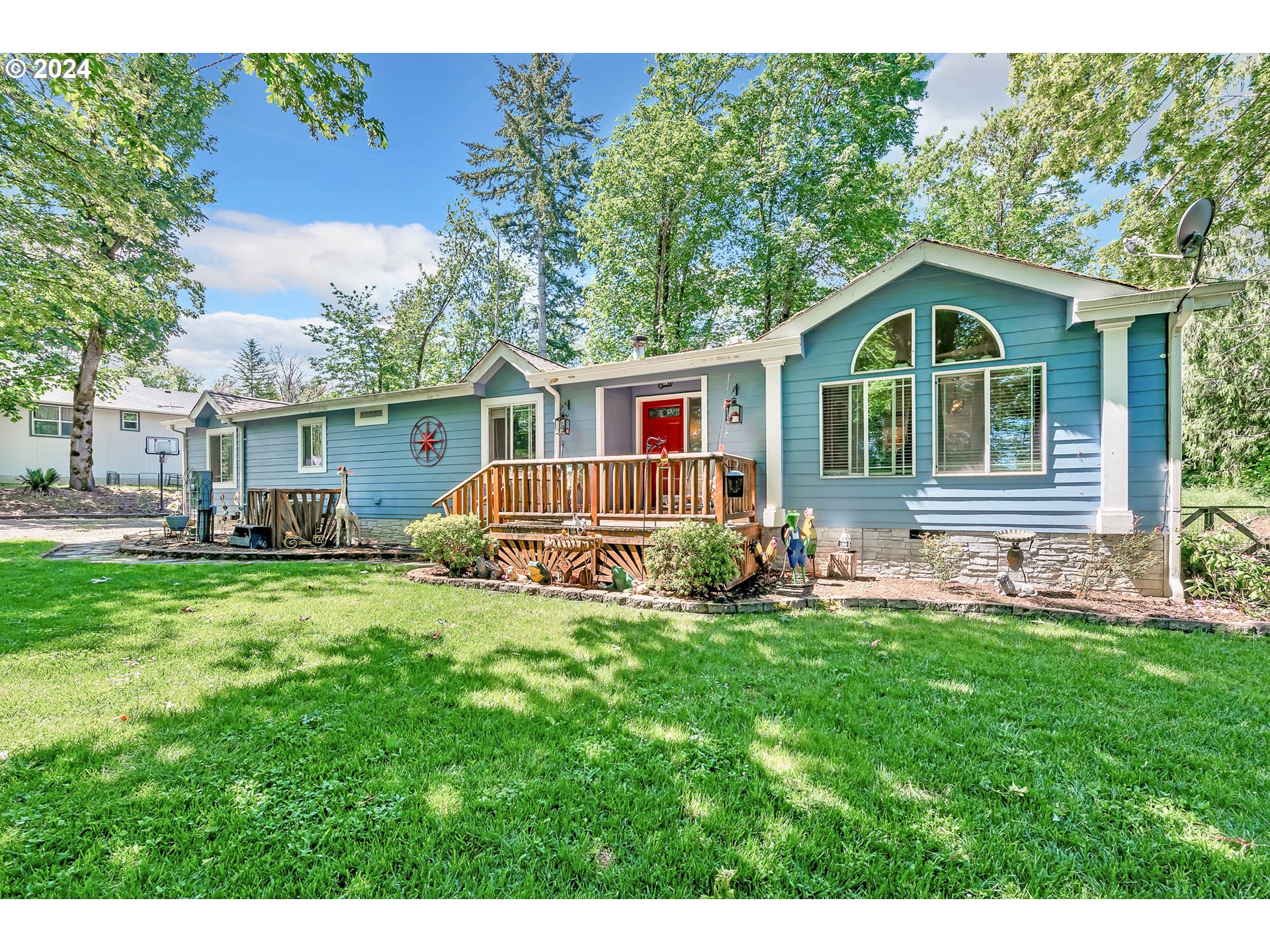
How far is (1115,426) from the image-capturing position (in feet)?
19.3

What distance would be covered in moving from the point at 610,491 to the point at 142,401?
106 feet

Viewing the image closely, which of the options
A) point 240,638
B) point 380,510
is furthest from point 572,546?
point 380,510

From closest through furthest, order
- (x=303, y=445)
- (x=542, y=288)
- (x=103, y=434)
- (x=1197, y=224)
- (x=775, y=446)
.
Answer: (x=1197, y=224) → (x=775, y=446) → (x=303, y=445) → (x=542, y=288) → (x=103, y=434)

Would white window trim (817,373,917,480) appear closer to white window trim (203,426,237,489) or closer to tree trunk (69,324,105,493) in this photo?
white window trim (203,426,237,489)

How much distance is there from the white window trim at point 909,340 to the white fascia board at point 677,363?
0.80m

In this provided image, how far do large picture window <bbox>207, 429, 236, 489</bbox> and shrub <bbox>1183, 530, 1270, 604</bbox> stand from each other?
1932cm

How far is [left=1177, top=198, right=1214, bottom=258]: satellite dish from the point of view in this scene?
17.4ft

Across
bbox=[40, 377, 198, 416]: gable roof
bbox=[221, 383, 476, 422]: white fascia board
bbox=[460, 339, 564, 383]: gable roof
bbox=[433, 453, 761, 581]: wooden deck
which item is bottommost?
bbox=[433, 453, 761, 581]: wooden deck

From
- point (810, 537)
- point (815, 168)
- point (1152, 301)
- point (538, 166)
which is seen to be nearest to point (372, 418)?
point (810, 537)

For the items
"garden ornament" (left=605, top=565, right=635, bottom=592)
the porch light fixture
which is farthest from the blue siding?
"garden ornament" (left=605, top=565, right=635, bottom=592)

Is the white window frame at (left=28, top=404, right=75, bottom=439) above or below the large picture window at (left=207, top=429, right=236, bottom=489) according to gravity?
above

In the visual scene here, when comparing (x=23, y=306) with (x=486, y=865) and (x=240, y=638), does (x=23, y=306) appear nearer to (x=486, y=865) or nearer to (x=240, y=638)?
(x=240, y=638)

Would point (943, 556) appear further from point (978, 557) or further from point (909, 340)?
point (909, 340)

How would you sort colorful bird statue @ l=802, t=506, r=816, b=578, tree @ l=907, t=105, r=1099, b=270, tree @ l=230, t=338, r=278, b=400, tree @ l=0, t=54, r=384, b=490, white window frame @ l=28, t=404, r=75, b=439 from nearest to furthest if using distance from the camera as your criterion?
tree @ l=0, t=54, r=384, b=490, colorful bird statue @ l=802, t=506, r=816, b=578, tree @ l=907, t=105, r=1099, b=270, white window frame @ l=28, t=404, r=75, b=439, tree @ l=230, t=338, r=278, b=400
